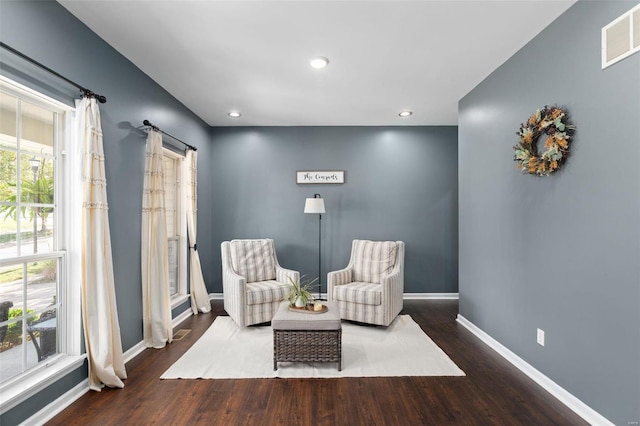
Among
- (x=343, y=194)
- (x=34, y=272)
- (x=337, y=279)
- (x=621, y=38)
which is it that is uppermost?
(x=621, y=38)

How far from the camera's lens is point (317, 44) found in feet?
8.39

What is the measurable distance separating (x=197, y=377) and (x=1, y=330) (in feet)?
4.23

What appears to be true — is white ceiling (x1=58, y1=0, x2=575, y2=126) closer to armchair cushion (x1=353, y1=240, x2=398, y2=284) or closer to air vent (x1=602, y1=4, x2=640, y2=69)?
air vent (x1=602, y1=4, x2=640, y2=69)

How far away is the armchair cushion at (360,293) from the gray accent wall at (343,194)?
46.9 inches

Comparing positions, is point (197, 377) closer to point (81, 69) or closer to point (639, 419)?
point (81, 69)

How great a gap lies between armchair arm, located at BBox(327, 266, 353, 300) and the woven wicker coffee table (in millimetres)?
1088

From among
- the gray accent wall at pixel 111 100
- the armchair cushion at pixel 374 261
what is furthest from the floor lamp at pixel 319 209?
the gray accent wall at pixel 111 100

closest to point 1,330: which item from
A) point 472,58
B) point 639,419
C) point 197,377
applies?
point 197,377

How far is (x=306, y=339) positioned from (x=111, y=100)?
2633 millimetres

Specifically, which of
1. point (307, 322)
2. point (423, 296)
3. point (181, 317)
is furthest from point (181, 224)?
point (423, 296)

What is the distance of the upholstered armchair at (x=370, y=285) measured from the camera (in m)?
3.50

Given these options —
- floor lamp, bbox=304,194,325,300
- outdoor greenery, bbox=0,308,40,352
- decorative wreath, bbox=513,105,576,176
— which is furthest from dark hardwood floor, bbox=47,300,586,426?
floor lamp, bbox=304,194,325,300

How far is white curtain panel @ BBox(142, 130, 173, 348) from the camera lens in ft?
9.83

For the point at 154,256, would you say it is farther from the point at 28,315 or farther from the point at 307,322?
the point at 307,322
